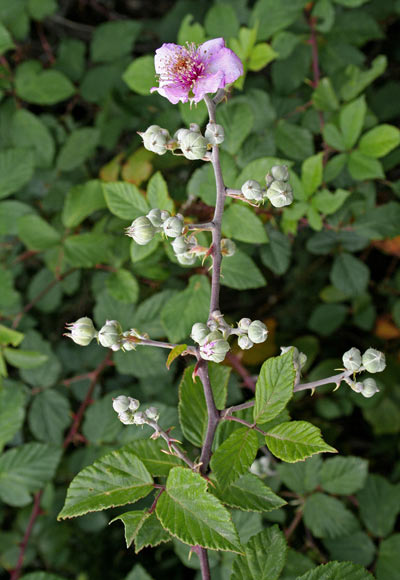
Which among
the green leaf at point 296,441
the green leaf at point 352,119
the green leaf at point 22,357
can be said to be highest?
the green leaf at point 352,119

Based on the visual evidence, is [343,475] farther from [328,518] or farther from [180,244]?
[180,244]

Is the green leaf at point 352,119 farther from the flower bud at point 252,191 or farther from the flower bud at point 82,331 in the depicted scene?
the flower bud at point 82,331

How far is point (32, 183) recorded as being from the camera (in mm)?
2852

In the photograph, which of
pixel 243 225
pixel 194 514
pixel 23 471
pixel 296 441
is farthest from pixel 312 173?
pixel 23 471

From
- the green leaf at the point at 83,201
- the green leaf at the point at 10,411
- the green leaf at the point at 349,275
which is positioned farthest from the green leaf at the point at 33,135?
the green leaf at the point at 349,275

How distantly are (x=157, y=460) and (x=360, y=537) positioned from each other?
47.0 inches

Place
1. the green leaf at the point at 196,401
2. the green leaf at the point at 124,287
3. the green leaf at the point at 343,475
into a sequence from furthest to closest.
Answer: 1. the green leaf at the point at 124,287
2. the green leaf at the point at 343,475
3. the green leaf at the point at 196,401

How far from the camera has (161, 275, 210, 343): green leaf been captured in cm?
184

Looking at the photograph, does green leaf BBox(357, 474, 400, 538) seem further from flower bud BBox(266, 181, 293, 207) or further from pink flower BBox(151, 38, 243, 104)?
pink flower BBox(151, 38, 243, 104)

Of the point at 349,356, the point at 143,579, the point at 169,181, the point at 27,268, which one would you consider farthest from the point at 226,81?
the point at 27,268

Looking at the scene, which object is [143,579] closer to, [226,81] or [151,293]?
[151,293]

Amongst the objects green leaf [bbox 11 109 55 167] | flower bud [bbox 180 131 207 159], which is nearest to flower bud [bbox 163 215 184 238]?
flower bud [bbox 180 131 207 159]

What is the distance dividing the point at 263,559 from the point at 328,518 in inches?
33.0

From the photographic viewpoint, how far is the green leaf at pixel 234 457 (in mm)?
1144
